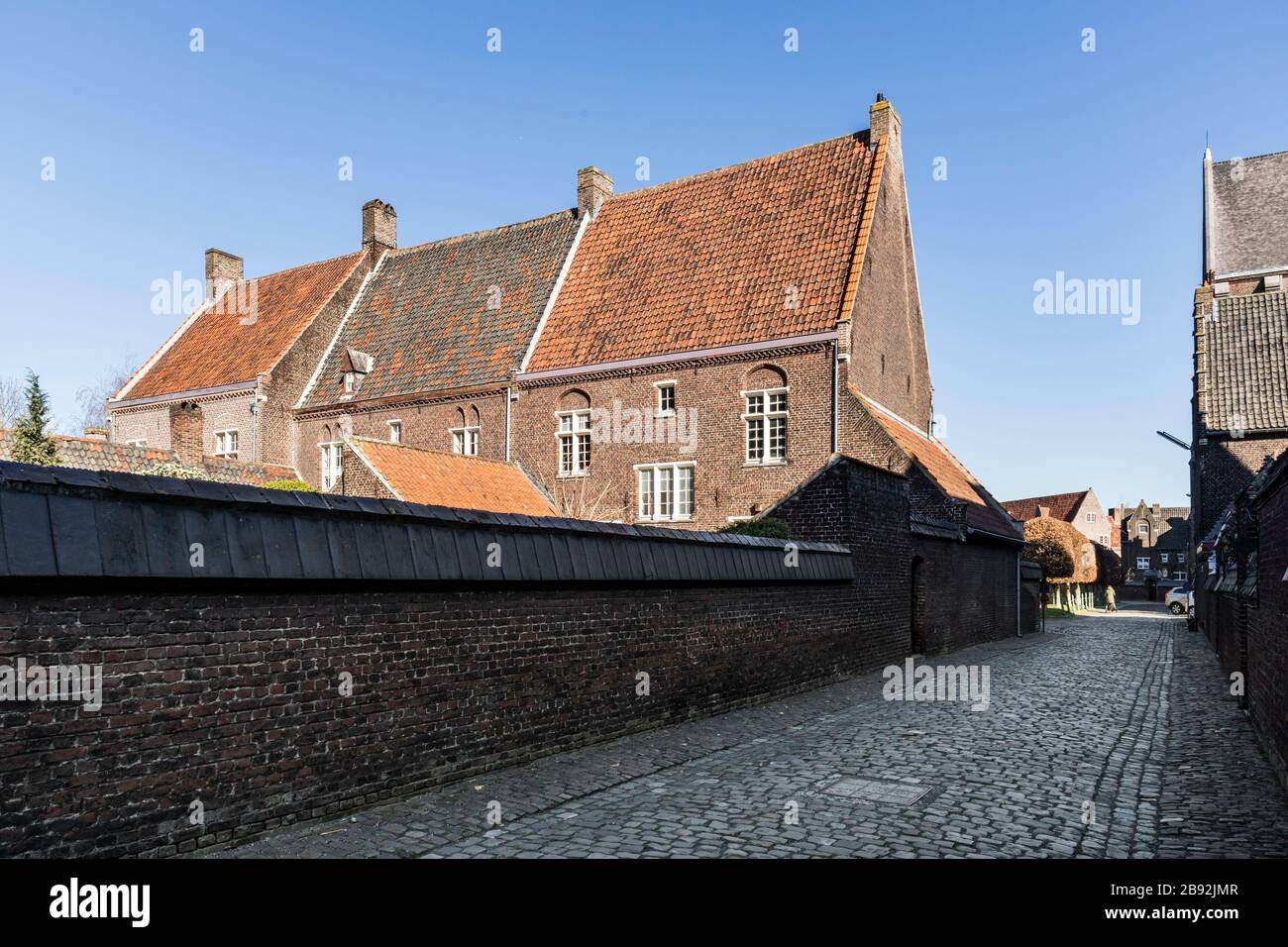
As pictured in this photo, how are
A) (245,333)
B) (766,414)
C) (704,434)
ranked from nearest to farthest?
(766,414), (704,434), (245,333)

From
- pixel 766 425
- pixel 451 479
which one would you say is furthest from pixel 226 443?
pixel 766 425

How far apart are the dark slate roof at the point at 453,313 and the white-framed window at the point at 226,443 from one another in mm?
2862

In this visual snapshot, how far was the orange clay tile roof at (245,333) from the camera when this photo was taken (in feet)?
108

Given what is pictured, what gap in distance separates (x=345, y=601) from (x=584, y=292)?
893 inches

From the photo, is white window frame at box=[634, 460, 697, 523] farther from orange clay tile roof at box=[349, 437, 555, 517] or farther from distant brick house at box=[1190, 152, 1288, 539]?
distant brick house at box=[1190, 152, 1288, 539]

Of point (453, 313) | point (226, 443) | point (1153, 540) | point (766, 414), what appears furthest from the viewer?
point (1153, 540)

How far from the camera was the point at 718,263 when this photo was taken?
26.3 meters

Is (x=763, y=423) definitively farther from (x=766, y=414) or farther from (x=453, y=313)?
(x=453, y=313)

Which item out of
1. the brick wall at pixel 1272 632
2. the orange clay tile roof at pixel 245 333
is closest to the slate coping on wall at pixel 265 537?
the brick wall at pixel 1272 632

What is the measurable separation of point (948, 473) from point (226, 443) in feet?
77.7

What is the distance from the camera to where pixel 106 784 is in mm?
5023
